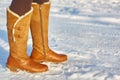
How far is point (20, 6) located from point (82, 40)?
1.38 meters

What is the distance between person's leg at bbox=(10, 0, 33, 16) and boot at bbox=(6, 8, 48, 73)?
26 mm

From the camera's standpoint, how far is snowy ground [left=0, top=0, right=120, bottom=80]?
263 centimetres

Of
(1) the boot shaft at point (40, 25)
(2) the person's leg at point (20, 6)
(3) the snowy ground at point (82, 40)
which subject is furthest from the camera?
(1) the boot shaft at point (40, 25)

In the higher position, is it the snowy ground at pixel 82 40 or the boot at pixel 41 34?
the boot at pixel 41 34

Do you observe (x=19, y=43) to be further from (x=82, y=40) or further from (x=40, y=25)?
(x=82, y=40)

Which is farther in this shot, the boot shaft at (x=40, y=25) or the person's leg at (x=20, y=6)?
the boot shaft at (x=40, y=25)

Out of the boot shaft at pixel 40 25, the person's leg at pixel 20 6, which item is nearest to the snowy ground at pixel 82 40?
the boot shaft at pixel 40 25

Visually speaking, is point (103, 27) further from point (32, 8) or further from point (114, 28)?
point (32, 8)

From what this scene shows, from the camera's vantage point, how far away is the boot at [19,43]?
255 centimetres

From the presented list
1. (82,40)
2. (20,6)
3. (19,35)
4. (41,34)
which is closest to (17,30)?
(19,35)

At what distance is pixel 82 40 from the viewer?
148 inches

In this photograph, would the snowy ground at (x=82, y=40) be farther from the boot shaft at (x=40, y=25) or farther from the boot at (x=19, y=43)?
the boot shaft at (x=40, y=25)

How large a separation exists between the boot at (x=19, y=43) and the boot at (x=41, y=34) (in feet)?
0.53

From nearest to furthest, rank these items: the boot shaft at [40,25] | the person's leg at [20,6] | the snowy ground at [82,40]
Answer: the person's leg at [20,6], the snowy ground at [82,40], the boot shaft at [40,25]
